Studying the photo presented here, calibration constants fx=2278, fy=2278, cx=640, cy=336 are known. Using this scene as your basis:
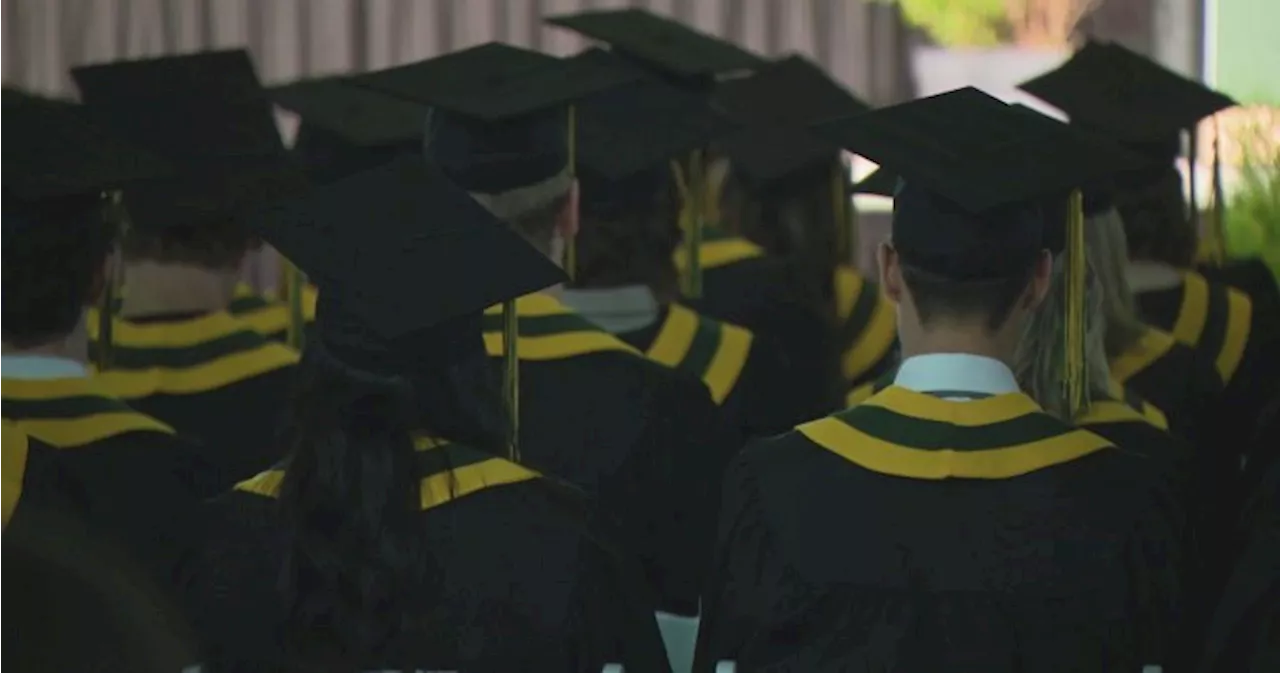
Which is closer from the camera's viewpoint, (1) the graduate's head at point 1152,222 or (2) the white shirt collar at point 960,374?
(2) the white shirt collar at point 960,374

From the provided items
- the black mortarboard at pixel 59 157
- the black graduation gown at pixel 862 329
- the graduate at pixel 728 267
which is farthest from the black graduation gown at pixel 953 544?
the black graduation gown at pixel 862 329

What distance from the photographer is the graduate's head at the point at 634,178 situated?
11.1 ft

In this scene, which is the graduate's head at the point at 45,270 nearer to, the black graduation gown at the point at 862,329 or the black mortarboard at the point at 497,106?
the black mortarboard at the point at 497,106

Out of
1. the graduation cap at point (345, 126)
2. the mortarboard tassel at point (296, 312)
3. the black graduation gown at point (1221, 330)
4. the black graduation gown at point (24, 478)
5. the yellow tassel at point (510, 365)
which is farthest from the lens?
the graduation cap at point (345, 126)

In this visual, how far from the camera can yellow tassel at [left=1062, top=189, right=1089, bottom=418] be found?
281 cm

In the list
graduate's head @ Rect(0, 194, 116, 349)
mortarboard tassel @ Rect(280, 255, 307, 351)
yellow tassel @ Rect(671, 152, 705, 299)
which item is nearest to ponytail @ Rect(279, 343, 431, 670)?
graduate's head @ Rect(0, 194, 116, 349)

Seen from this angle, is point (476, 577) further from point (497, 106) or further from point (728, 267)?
point (728, 267)

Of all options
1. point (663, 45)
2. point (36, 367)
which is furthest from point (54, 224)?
point (663, 45)

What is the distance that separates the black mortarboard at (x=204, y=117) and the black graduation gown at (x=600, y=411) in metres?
0.61

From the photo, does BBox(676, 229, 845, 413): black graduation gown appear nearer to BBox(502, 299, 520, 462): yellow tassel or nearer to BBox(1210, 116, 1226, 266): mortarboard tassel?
BBox(1210, 116, 1226, 266): mortarboard tassel

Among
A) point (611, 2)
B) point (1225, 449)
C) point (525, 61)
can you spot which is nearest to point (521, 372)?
point (525, 61)

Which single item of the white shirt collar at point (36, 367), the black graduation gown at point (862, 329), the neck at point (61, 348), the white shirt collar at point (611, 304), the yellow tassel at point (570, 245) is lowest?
the black graduation gown at point (862, 329)

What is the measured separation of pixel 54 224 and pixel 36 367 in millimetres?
182

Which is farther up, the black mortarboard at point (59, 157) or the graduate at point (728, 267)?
the black mortarboard at point (59, 157)
